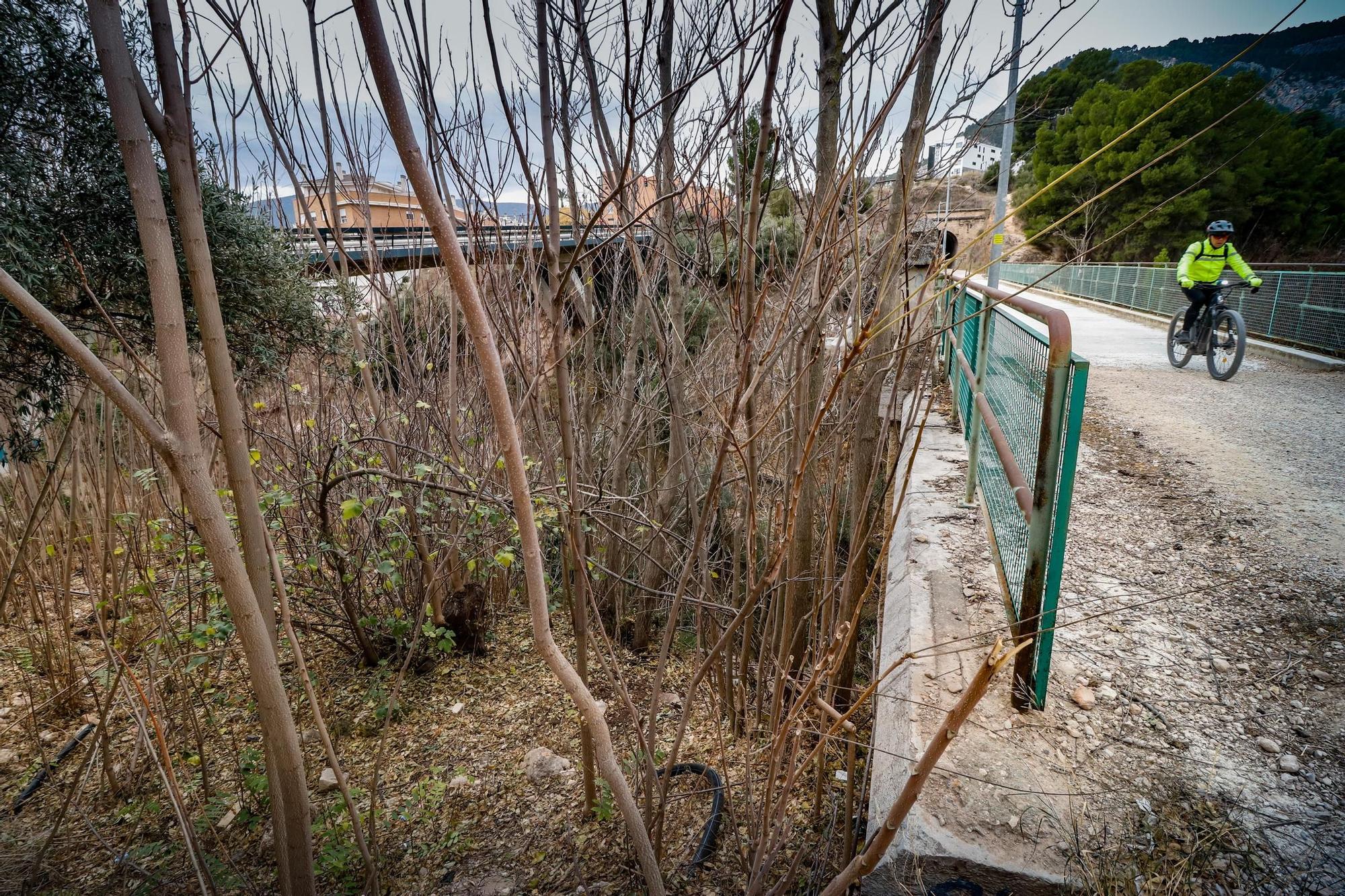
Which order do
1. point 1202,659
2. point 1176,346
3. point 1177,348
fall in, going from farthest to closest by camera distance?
1. point 1177,348
2. point 1176,346
3. point 1202,659

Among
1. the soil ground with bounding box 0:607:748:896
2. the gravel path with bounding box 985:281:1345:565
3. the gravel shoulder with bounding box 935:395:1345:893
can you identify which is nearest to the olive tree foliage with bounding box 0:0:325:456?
the soil ground with bounding box 0:607:748:896

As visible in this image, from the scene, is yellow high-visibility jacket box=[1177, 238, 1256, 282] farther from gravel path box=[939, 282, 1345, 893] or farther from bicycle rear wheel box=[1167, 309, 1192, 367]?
gravel path box=[939, 282, 1345, 893]

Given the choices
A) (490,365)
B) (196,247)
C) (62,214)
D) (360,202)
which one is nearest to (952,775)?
(490,365)

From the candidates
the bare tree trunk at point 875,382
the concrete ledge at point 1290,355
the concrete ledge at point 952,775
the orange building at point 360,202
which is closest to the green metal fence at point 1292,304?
the concrete ledge at point 1290,355

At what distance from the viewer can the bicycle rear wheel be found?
24.8 feet

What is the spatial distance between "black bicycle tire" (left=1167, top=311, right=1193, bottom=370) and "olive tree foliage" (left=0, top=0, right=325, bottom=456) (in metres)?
9.05

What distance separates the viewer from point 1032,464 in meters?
2.38

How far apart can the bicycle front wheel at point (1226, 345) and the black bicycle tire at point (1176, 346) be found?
0.95 ft

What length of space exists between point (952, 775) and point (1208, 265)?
764cm

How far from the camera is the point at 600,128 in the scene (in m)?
3.46

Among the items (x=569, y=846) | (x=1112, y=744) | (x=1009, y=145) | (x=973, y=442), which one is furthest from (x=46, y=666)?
(x=1009, y=145)

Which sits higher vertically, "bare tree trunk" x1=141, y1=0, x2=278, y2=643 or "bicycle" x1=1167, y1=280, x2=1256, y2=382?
"bare tree trunk" x1=141, y1=0, x2=278, y2=643

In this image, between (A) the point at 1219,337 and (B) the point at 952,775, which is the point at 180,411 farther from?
(A) the point at 1219,337

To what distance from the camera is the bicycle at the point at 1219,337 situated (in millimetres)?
6797
